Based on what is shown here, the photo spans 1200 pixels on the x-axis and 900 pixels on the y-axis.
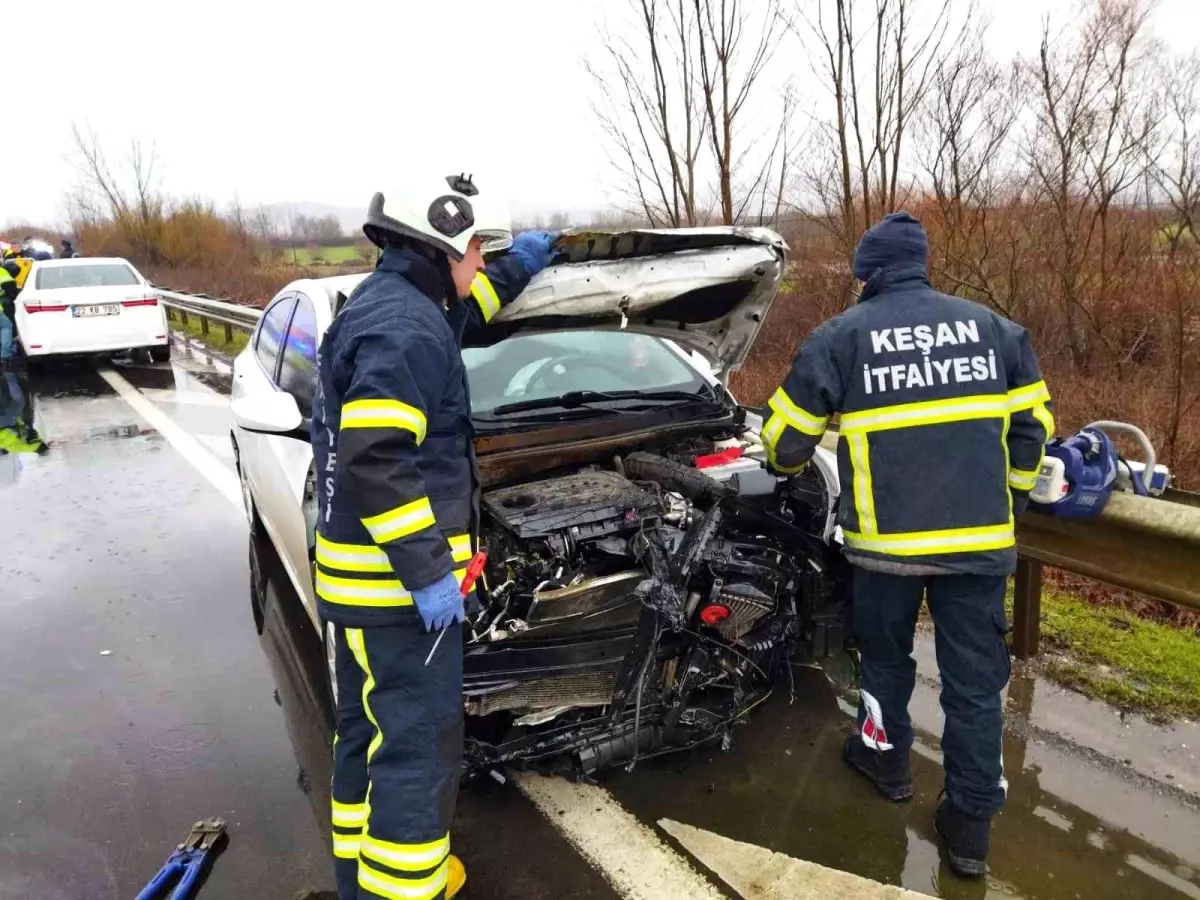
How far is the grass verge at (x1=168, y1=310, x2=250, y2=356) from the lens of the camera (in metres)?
13.9

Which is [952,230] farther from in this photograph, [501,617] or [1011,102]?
[501,617]

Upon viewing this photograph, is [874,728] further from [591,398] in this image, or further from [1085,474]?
[591,398]

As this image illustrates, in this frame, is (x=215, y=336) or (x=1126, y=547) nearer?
(x=1126, y=547)

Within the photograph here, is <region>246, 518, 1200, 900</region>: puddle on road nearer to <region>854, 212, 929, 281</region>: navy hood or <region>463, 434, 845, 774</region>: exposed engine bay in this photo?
<region>463, 434, 845, 774</region>: exposed engine bay

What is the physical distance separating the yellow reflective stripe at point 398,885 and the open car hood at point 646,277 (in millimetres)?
1862

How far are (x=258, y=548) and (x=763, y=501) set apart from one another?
324 centimetres

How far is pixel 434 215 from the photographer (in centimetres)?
214

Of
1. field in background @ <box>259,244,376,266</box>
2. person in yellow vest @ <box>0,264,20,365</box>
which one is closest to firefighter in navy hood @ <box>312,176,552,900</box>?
person in yellow vest @ <box>0,264,20,365</box>

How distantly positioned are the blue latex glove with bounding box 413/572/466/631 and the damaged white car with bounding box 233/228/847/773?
400mm

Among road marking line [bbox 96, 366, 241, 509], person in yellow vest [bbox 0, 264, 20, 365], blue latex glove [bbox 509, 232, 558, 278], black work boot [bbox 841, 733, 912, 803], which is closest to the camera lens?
black work boot [bbox 841, 733, 912, 803]

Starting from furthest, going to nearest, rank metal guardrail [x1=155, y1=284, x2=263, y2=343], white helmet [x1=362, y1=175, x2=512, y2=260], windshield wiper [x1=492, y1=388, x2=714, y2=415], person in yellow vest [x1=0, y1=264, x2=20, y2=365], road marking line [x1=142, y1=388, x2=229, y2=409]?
metal guardrail [x1=155, y1=284, x2=263, y2=343], person in yellow vest [x1=0, y1=264, x2=20, y2=365], road marking line [x1=142, y1=388, x2=229, y2=409], windshield wiper [x1=492, y1=388, x2=714, y2=415], white helmet [x1=362, y1=175, x2=512, y2=260]

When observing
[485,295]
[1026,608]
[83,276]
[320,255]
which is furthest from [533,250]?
[320,255]

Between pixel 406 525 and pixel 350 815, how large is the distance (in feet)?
3.10

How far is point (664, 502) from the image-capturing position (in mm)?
2877
